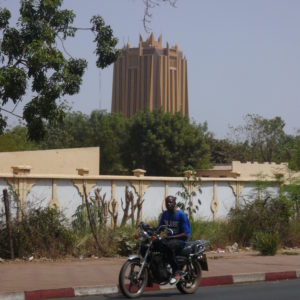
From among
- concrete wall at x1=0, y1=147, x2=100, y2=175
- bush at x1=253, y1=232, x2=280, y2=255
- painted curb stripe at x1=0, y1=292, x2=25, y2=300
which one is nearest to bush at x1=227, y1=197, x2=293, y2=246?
bush at x1=253, y1=232, x2=280, y2=255

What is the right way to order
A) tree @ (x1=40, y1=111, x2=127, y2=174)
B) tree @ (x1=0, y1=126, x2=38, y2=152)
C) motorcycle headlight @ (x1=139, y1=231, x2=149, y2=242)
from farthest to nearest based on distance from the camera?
tree @ (x1=40, y1=111, x2=127, y2=174) → tree @ (x1=0, y1=126, x2=38, y2=152) → motorcycle headlight @ (x1=139, y1=231, x2=149, y2=242)

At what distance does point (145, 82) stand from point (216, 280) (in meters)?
139

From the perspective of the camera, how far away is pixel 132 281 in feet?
40.0

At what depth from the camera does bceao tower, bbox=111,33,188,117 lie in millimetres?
152625

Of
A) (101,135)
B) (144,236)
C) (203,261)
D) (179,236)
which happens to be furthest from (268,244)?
(101,135)

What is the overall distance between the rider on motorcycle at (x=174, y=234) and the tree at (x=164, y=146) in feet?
165

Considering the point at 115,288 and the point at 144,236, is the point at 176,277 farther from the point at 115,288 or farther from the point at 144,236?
the point at 115,288

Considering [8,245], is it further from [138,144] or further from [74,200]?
[138,144]

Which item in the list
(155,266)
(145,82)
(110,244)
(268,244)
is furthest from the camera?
(145,82)

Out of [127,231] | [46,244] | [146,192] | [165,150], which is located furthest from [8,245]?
[165,150]

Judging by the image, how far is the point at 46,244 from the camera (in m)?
17.8

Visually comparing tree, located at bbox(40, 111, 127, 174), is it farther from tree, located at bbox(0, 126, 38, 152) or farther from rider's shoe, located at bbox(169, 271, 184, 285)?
rider's shoe, located at bbox(169, 271, 184, 285)

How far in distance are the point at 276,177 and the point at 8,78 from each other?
46.8 ft

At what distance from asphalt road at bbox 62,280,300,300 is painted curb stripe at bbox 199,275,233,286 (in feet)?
0.87
